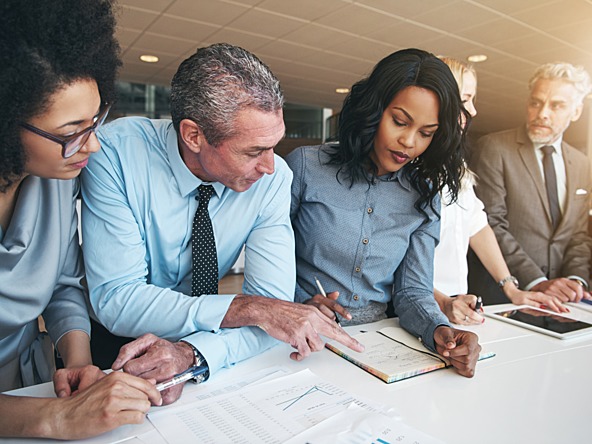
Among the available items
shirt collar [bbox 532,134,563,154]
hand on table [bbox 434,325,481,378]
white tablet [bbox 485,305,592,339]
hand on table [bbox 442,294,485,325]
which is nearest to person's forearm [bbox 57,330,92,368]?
hand on table [bbox 434,325,481,378]

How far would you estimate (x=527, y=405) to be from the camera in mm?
1026

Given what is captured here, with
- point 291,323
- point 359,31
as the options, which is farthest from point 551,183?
point 359,31

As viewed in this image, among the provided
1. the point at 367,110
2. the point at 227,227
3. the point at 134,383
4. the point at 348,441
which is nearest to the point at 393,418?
the point at 348,441

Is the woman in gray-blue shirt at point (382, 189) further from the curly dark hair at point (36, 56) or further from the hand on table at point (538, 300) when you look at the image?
the curly dark hair at point (36, 56)

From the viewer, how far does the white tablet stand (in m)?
1.54

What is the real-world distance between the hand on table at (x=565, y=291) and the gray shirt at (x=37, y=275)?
186 centimetres

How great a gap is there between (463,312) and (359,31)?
4.74 m

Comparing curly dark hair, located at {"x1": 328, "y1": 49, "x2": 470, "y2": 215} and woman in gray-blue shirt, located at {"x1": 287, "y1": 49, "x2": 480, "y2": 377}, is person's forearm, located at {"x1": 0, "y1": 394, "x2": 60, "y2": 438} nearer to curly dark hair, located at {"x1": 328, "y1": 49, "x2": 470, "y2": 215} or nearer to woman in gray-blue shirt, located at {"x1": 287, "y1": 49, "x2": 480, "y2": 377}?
woman in gray-blue shirt, located at {"x1": 287, "y1": 49, "x2": 480, "y2": 377}

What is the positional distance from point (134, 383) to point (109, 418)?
83 mm

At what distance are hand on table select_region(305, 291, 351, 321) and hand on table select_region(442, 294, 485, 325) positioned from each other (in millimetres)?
439

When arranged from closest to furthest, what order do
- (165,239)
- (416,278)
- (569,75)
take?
(165,239)
(416,278)
(569,75)

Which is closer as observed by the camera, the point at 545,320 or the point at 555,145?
the point at 545,320

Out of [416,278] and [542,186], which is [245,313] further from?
[542,186]

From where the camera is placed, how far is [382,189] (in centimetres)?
169
